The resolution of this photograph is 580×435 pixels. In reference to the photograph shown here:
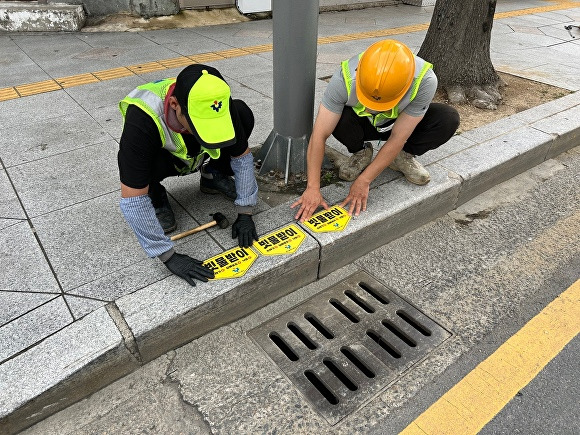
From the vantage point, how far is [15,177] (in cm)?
317

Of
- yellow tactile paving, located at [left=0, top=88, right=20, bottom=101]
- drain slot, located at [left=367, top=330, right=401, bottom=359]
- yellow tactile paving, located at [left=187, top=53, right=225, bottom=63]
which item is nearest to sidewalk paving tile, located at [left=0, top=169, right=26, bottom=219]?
yellow tactile paving, located at [left=0, top=88, right=20, bottom=101]

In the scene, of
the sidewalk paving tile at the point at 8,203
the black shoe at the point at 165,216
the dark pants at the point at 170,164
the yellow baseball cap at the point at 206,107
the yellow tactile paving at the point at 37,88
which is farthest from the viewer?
the yellow tactile paving at the point at 37,88

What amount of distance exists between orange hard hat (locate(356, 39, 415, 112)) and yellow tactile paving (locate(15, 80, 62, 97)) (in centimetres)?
396

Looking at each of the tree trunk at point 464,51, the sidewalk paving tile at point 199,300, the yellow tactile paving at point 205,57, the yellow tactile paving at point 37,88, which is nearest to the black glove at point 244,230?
the sidewalk paving tile at point 199,300

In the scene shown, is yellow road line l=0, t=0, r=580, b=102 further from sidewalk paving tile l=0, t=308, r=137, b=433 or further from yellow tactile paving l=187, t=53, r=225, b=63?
sidewalk paving tile l=0, t=308, r=137, b=433

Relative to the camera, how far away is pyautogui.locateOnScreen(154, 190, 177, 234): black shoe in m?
2.58

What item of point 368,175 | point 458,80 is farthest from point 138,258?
point 458,80

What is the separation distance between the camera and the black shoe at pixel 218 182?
288cm

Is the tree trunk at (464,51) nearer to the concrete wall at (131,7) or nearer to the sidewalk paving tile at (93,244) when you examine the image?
the sidewalk paving tile at (93,244)

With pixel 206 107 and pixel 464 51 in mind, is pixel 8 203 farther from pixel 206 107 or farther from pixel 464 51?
pixel 464 51

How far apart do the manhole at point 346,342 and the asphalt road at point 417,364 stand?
5 cm

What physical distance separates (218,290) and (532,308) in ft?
5.64

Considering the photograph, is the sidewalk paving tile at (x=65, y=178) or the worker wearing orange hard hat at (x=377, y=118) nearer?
the worker wearing orange hard hat at (x=377, y=118)

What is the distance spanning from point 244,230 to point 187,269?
0.42 meters
